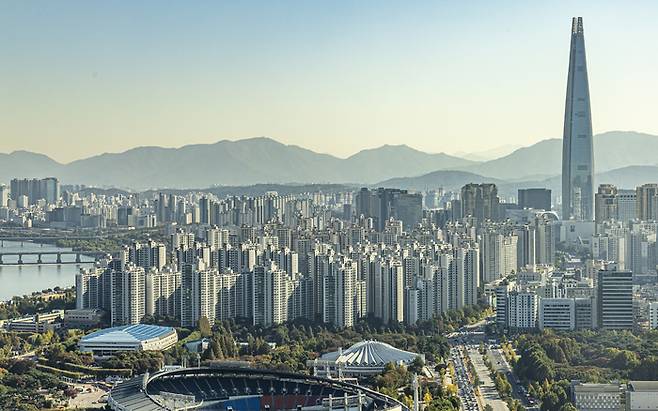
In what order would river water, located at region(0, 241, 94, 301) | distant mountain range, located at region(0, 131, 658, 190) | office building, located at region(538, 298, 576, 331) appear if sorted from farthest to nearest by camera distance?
1. distant mountain range, located at region(0, 131, 658, 190)
2. river water, located at region(0, 241, 94, 301)
3. office building, located at region(538, 298, 576, 331)

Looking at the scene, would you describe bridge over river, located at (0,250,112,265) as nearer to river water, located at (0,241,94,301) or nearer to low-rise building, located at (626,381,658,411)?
river water, located at (0,241,94,301)

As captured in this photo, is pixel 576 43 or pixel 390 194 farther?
pixel 576 43

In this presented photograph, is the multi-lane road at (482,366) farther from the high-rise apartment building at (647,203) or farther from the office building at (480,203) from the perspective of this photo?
the office building at (480,203)

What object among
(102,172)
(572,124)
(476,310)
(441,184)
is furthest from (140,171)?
(476,310)

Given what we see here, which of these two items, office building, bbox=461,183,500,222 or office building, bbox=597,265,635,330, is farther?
office building, bbox=461,183,500,222

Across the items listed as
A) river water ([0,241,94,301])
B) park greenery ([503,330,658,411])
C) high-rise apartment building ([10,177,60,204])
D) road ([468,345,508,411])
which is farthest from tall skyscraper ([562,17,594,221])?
high-rise apartment building ([10,177,60,204])

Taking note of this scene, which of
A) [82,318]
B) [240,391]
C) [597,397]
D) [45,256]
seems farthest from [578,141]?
[240,391]

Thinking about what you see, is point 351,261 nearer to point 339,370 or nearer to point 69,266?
point 339,370

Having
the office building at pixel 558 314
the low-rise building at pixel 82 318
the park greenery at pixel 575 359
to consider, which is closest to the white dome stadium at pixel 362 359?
the park greenery at pixel 575 359
